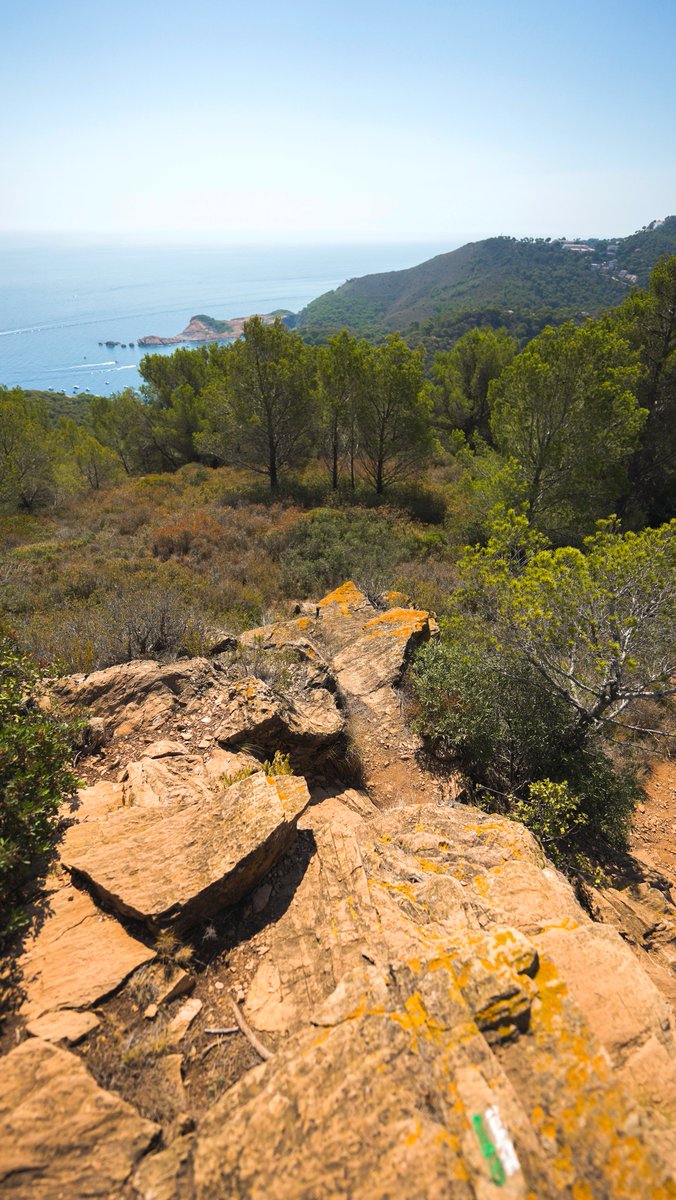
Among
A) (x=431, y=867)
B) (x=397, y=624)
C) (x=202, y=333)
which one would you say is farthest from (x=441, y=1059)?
(x=202, y=333)

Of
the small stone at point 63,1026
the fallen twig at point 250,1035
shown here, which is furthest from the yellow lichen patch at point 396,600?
the small stone at point 63,1026

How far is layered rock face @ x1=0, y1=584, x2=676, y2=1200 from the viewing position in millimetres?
2135

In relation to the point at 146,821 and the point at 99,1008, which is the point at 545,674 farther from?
the point at 99,1008

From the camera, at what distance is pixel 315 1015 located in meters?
2.87

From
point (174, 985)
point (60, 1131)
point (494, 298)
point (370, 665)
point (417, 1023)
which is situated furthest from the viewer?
point (494, 298)

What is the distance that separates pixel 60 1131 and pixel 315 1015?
1356 millimetres

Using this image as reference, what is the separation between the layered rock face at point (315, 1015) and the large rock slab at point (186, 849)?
2 centimetres

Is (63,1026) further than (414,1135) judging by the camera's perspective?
Yes

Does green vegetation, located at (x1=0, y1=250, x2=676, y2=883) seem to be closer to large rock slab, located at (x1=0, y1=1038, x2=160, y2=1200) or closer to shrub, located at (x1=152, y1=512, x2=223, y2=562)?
shrub, located at (x1=152, y1=512, x2=223, y2=562)

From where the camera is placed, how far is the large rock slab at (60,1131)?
7.00 feet

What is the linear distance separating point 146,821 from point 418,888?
250 cm

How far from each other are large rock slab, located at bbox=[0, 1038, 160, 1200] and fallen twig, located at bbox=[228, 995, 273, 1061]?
0.73m

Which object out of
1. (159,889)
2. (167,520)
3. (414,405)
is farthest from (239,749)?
(414,405)

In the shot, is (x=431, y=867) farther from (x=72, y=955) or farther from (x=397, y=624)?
(x=397, y=624)
